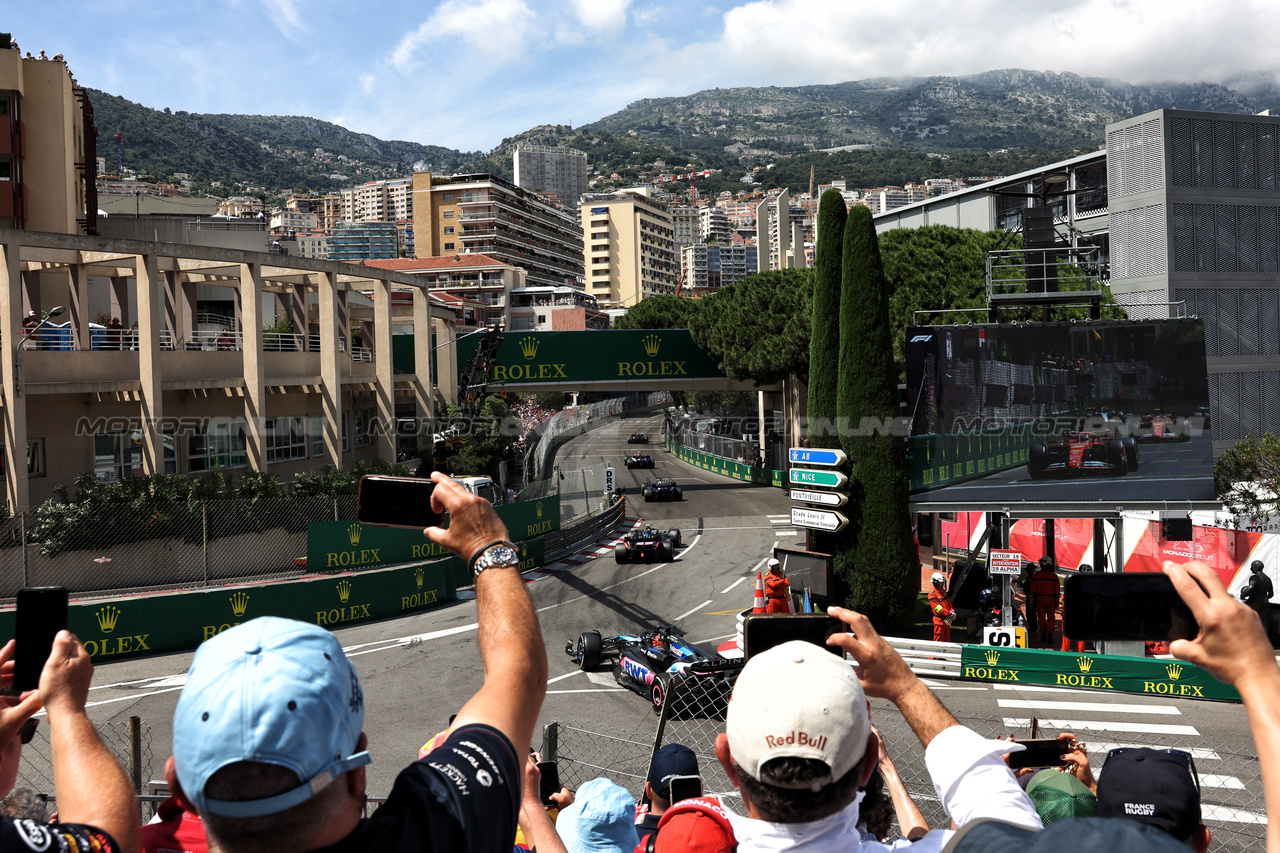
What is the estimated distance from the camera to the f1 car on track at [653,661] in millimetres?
13711

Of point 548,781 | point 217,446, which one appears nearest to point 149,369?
point 217,446

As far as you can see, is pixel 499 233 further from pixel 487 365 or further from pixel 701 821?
pixel 701 821

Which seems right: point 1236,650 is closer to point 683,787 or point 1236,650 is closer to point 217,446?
point 683,787

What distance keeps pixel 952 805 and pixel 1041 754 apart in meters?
3.25

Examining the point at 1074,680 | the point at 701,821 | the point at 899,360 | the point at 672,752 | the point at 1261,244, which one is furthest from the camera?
the point at 899,360

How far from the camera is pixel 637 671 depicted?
14.6m

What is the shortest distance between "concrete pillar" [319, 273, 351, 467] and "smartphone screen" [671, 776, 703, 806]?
27.7m

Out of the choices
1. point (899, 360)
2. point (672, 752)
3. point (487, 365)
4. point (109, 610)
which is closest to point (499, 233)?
point (487, 365)

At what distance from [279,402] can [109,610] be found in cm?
1453

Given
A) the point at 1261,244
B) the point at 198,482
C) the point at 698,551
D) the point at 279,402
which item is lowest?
the point at 698,551

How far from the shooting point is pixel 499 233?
133 meters

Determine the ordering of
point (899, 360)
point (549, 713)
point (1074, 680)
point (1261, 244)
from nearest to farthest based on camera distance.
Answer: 1. point (549, 713)
2. point (1074, 680)
3. point (1261, 244)
4. point (899, 360)

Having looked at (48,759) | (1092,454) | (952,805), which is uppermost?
(952,805)

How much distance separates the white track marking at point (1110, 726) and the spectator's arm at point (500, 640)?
12589mm
